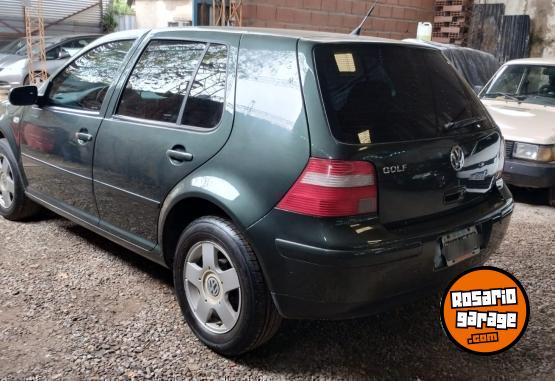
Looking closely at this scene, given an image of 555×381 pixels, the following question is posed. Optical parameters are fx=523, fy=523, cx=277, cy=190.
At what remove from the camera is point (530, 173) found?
5.42 metres

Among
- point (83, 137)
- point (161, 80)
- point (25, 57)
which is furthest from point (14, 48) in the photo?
point (161, 80)

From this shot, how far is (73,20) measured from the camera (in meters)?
20.7

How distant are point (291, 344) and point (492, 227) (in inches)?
48.5

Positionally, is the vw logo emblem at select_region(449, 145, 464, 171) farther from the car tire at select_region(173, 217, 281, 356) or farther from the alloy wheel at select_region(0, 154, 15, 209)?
the alloy wheel at select_region(0, 154, 15, 209)

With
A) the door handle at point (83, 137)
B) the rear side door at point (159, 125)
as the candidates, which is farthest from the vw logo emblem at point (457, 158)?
the door handle at point (83, 137)

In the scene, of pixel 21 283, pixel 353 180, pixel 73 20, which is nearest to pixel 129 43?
pixel 21 283

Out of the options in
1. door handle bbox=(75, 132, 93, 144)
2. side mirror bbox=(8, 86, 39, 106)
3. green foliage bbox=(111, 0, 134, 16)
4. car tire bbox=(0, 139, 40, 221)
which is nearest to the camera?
door handle bbox=(75, 132, 93, 144)

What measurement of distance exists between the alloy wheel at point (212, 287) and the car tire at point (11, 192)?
2.22 m

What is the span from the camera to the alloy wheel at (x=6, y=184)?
431cm

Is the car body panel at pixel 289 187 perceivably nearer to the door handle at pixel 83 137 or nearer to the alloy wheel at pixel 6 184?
the door handle at pixel 83 137

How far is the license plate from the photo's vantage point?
249 centimetres

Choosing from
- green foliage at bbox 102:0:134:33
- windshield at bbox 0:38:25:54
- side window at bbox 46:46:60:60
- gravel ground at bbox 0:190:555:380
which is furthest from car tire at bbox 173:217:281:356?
green foliage at bbox 102:0:134:33

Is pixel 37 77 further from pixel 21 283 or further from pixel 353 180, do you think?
pixel 353 180

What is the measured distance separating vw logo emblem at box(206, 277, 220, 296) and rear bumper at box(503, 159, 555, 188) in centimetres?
408
